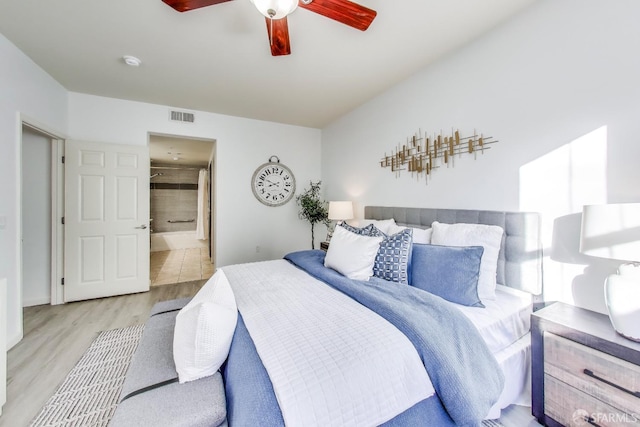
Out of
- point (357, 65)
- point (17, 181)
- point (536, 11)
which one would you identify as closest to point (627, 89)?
point (536, 11)

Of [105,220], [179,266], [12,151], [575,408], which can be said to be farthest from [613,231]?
[179,266]

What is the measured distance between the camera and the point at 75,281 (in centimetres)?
319

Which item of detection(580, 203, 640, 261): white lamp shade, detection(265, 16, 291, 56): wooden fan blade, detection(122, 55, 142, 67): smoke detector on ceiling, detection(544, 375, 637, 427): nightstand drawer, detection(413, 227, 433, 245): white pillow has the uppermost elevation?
detection(122, 55, 142, 67): smoke detector on ceiling

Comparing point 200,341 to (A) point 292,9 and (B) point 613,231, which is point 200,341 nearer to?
(A) point 292,9

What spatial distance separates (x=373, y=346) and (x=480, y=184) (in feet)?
5.68

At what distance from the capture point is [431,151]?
2.54m

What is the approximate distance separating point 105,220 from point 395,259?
12.0 ft

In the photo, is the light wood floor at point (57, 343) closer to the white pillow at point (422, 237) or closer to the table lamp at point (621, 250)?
the table lamp at point (621, 250)

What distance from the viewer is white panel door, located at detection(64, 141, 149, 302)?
3184 millimetres

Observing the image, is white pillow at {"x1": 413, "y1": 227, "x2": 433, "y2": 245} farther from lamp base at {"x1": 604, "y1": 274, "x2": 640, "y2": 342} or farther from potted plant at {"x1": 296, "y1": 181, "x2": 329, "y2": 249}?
potted plant at {"x1": 296, "y1": 181, "x2": 329, "y2": 249}

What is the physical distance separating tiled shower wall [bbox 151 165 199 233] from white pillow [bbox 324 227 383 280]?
667 cm

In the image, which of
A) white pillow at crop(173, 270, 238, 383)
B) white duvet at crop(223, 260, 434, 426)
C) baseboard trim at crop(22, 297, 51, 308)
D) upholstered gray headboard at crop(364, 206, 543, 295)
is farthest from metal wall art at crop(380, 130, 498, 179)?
baseboard trim at crop(22, 297, 51, 308)

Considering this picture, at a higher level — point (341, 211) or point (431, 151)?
point (431, 151)

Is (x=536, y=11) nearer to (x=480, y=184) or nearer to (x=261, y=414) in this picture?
(x=480, y=184)
